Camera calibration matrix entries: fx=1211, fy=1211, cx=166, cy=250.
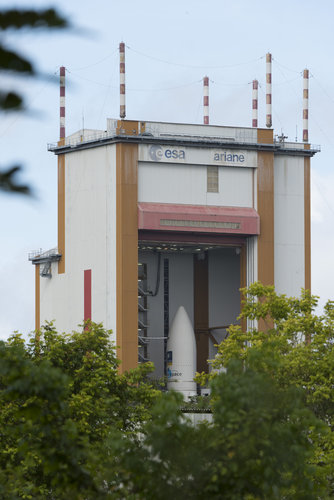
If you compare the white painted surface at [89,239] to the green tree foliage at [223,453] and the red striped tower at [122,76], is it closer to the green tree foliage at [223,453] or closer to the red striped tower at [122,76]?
the red striped tower at [122,76]

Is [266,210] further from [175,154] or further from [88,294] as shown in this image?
[88,294]

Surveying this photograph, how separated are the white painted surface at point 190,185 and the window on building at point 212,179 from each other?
0.87ft

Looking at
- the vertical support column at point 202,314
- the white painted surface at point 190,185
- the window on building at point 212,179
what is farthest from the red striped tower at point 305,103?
the vertical support column at point 202,314

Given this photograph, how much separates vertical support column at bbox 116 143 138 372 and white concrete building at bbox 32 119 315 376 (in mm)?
78

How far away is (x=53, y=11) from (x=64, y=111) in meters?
92.9

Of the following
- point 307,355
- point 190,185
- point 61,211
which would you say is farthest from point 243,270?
point 307,355

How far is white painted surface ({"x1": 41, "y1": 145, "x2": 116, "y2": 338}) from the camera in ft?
306

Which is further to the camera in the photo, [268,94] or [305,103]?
[305,103]

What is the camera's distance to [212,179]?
97.7 meters

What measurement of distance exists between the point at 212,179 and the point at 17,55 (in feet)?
290

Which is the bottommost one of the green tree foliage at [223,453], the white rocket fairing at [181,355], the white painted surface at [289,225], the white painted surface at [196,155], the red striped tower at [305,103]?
the white rocket fairing at [181,355]

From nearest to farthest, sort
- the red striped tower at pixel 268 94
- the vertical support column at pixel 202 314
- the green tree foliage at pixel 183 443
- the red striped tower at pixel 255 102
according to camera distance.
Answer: the green tree foliage at pixel 183 443
the red striped tower at pixel 268 94
the red striped tower at pixel 255 102
the vertical support column at pixel 202 314

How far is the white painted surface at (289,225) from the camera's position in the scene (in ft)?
320

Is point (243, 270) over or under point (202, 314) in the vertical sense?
over
